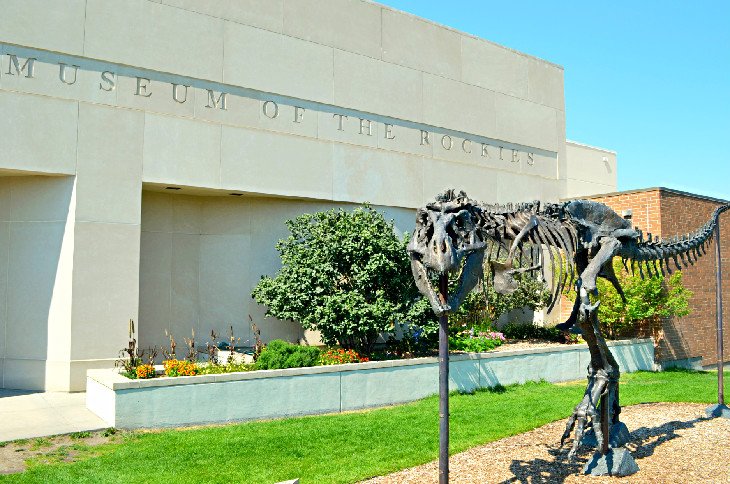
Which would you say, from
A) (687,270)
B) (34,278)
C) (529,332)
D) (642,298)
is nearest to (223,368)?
(34,278)

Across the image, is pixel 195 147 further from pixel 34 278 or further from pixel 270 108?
pixel 34 278

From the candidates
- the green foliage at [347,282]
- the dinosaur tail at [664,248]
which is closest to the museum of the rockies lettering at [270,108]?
the green foliage at [347,282]

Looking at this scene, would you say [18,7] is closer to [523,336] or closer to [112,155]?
[112,155]

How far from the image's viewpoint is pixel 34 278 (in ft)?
45.8

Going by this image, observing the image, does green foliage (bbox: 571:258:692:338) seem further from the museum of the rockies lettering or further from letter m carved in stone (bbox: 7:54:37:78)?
letter m carved in stone (bbox: 7:54:37:78)

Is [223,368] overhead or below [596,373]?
below

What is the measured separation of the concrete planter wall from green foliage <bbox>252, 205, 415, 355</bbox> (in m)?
1.24

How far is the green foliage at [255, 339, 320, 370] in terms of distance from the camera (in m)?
12.5

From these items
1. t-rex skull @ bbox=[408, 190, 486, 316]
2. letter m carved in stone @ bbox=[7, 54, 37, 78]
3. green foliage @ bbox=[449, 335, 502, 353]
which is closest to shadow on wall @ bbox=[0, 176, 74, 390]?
letter m carved in stone @ bbox=[7, 54, 37, 78]

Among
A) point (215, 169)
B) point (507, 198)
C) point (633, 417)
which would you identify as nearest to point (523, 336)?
point (507, 198)

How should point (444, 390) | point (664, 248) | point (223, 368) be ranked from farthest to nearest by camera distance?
Answer: point (223, 368)
point (664, 248)
point (444, 390)

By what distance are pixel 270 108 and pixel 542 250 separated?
10831 millimetres

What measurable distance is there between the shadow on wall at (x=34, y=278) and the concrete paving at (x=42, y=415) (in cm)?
66

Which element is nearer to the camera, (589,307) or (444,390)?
(444,390)
